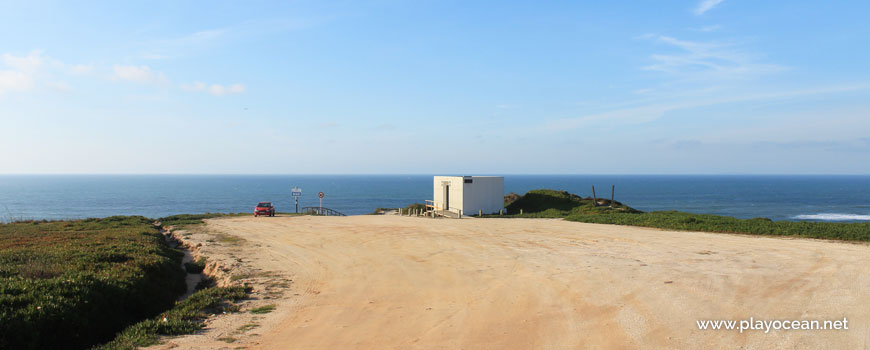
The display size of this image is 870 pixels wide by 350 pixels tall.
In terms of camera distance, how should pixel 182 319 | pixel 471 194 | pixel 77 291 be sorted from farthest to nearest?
pixel 471 194 → pixel 77 291 → pixel 182 319

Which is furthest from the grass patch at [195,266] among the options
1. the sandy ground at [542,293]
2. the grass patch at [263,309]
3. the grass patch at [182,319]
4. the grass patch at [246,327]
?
the grass patch at [246,327]

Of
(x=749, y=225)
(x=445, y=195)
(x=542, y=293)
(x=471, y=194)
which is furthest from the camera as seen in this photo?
(x=445, y=195)

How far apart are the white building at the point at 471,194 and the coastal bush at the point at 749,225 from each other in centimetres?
1014

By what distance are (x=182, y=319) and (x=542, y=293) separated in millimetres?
7695

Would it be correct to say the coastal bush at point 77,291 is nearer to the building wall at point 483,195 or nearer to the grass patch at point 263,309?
the grass patch at point 263,309

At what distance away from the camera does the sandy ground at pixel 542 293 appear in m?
8.23

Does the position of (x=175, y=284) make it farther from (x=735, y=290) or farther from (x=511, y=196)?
(x=511, y=196)

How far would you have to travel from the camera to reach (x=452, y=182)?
133 feet

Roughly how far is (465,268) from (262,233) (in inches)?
586

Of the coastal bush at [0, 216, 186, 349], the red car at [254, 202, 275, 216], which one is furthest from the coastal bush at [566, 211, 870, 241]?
the red car at [254, 202, 275, 216]

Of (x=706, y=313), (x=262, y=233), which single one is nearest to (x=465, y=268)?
(x=706, y=313)

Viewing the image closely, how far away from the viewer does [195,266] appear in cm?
1655

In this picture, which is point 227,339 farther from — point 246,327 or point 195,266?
point 195,266

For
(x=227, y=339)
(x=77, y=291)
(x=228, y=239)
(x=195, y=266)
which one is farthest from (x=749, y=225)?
(x=77, y=291)
